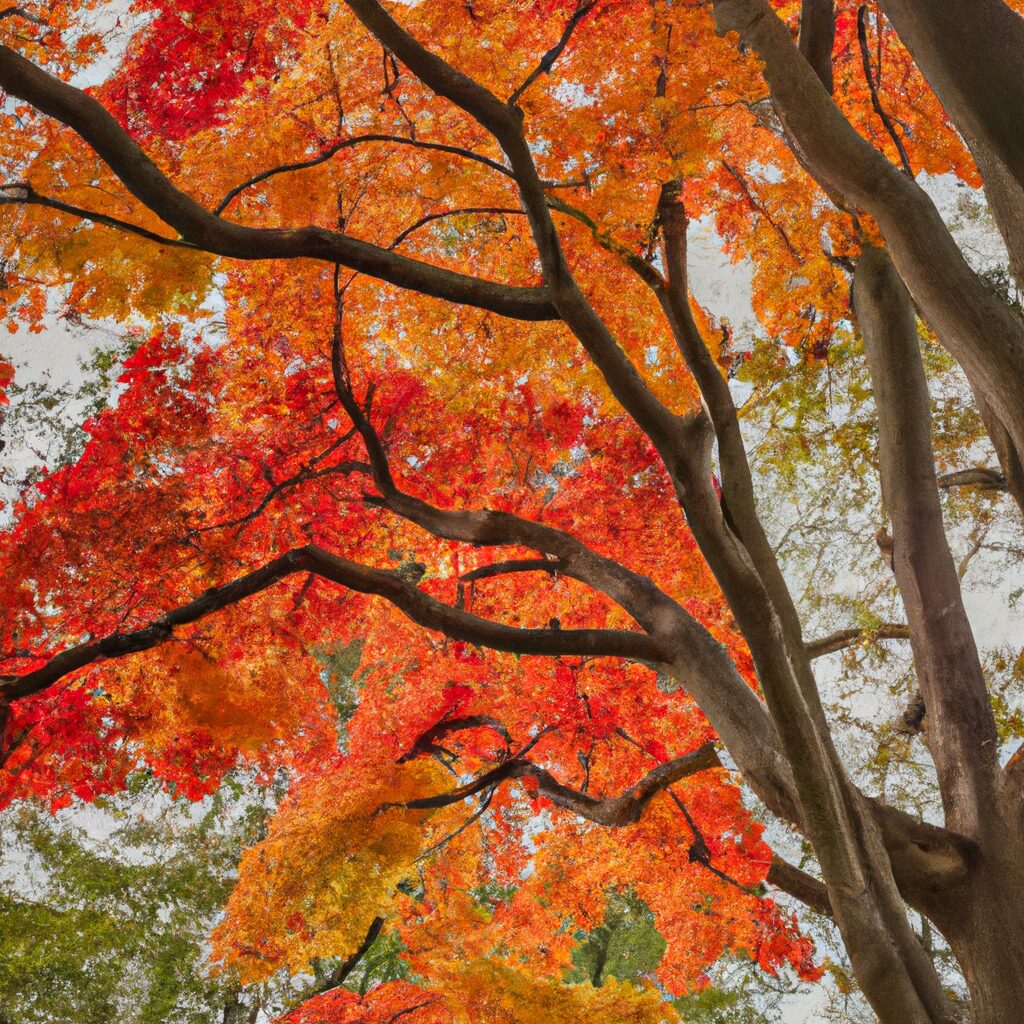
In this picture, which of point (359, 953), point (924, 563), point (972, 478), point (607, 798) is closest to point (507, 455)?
point (607, 798)

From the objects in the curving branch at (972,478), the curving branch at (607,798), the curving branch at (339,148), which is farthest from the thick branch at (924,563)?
the curving branch at (339,148)

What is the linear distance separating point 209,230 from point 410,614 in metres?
2.17

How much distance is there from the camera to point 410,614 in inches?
194

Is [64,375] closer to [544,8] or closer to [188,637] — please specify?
[188,637]

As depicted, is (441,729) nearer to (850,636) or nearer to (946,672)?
(850,636)

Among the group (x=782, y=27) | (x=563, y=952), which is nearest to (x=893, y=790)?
(x=563, y=952)

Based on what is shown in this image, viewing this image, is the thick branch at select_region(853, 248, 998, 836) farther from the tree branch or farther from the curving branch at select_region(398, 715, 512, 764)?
the tree branch

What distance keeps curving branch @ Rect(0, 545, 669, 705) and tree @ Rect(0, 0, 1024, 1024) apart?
2 cm

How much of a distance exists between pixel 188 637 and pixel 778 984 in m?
10.9

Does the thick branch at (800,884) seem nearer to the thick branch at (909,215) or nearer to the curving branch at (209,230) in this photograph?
the thick branch at (909,215)

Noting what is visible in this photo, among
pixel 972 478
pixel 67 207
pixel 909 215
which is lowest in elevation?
pixel 67 207

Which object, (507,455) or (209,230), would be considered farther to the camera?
(507,455)

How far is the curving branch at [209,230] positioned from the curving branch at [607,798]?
10.0ft

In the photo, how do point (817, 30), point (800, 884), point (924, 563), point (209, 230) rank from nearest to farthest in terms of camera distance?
point (209, 230)
point (817, 30)
point (924, 563)
point (800, 884)
